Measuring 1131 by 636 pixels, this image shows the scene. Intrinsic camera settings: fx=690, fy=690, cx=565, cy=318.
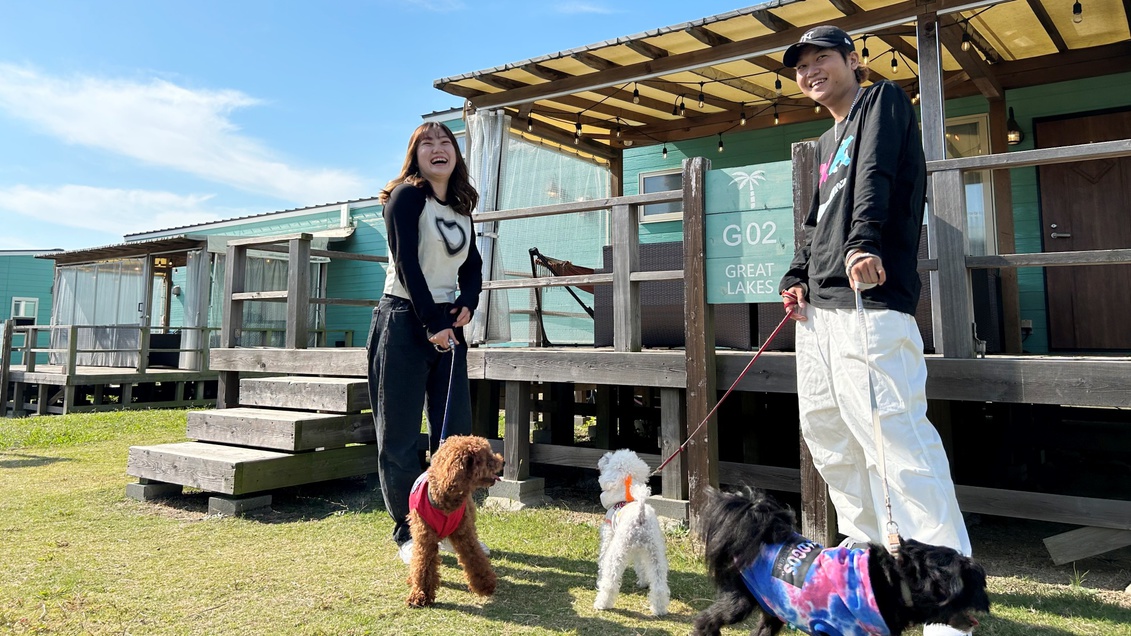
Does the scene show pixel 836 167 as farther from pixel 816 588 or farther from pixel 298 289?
pixel 298 289

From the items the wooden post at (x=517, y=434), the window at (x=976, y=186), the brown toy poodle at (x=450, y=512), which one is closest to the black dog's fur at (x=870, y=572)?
the brown toy poodle at (x=450, y=512)

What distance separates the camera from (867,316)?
215 centimetres

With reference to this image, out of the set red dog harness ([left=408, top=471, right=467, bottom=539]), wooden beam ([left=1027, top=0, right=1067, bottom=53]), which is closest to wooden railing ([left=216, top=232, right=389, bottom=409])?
red dog harness ([left=408, top=471, right=467, bottom=539])

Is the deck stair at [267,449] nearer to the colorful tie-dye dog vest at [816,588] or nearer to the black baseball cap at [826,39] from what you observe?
the colorful tie-dye dog vest at [816,588]

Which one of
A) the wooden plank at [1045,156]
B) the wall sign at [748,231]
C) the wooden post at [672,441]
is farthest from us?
the wooden post at [672,441]

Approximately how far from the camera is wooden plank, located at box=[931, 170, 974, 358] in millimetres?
3373

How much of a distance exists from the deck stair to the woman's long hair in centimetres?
204

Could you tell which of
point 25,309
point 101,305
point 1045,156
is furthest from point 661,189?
point 25,309

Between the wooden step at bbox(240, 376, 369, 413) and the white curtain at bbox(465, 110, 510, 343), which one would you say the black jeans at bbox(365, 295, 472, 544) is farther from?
the white curtain at bbox(465, 110, 510, 343)

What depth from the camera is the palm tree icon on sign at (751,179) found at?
3680 mm

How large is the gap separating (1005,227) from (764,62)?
99.2 inches

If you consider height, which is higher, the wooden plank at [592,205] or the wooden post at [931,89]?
the wooden post at [931,89]

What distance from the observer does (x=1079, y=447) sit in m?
4.51

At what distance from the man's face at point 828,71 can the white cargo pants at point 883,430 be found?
0.77 m
